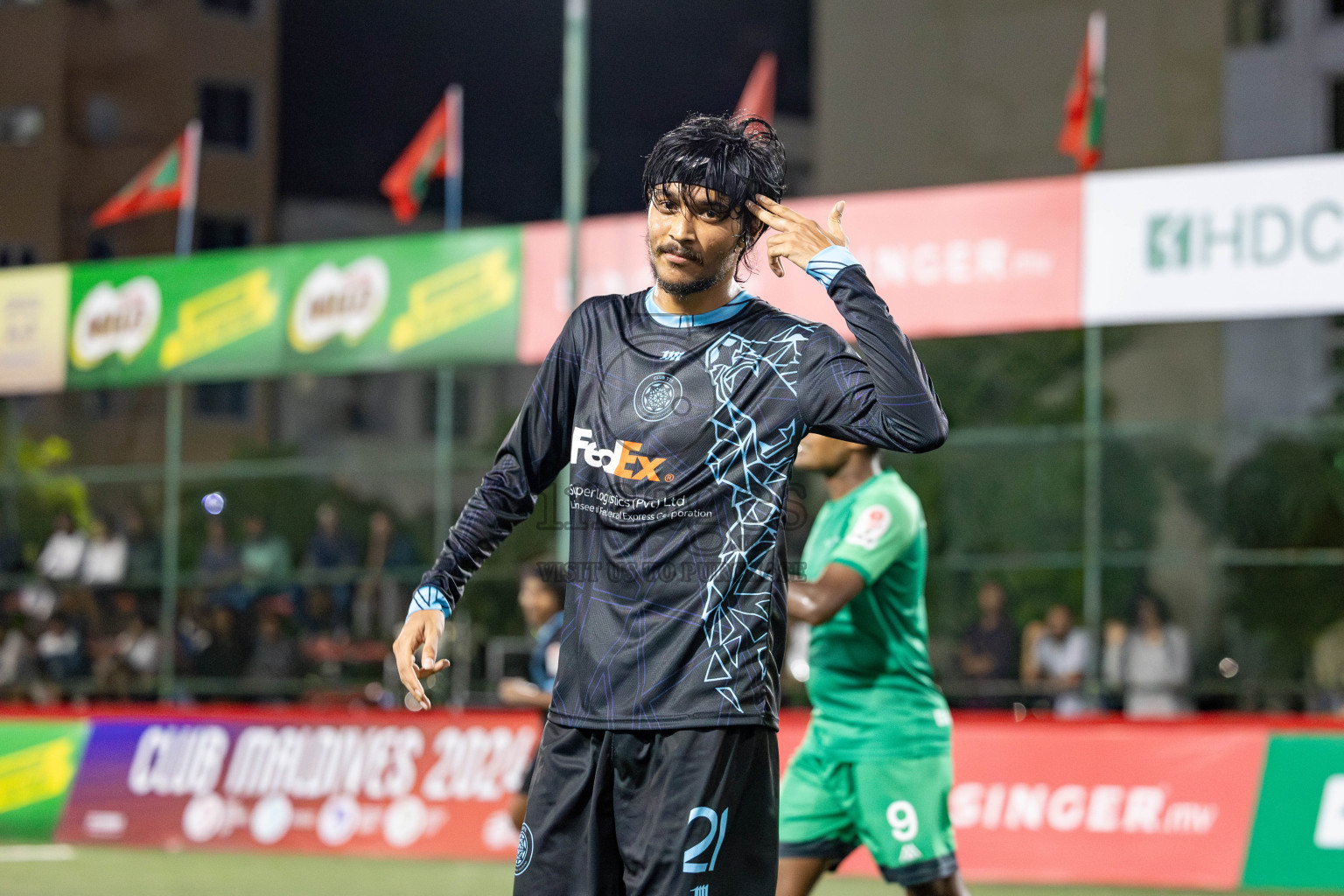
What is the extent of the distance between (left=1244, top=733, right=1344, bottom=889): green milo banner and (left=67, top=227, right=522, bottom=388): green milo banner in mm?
7412

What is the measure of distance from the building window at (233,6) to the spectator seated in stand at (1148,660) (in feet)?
99.9

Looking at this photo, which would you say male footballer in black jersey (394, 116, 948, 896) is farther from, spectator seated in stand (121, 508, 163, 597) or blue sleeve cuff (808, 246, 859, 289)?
spectator seated in stand (121, 508, 163, 597)

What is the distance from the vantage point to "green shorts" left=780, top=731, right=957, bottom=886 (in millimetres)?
5492

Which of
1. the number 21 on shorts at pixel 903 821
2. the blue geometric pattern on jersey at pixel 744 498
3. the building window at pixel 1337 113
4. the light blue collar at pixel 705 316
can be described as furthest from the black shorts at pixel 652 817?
the building window at pixel 1337 113

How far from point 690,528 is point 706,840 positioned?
61 centimetres

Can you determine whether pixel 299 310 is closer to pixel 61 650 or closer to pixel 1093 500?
pixel 61 650

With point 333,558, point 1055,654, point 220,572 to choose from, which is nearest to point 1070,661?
point 1055,654

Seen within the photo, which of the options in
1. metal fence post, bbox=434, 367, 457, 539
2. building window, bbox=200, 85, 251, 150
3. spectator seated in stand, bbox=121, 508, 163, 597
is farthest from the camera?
building window, bbox=200, 85, 251, 150

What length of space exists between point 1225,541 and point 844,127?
19092 millimetres

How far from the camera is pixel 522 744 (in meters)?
11.6

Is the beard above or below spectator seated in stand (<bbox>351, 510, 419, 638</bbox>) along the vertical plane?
above

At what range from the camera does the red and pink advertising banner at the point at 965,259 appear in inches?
506

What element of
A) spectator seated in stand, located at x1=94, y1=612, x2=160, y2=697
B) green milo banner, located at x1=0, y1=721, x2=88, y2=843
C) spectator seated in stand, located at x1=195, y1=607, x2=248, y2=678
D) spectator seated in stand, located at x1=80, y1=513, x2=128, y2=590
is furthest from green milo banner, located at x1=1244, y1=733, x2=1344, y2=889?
spectator seated in stand, located at x1=80, y1=513, x2=128, y2=590

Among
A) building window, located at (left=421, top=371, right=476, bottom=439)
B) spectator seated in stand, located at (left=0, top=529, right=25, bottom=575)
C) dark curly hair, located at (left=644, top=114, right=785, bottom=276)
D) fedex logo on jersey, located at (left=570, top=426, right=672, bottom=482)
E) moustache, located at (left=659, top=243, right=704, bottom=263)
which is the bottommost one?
spectator seated in stand, located at (left=0, top=529, right=25, bottom=575)
